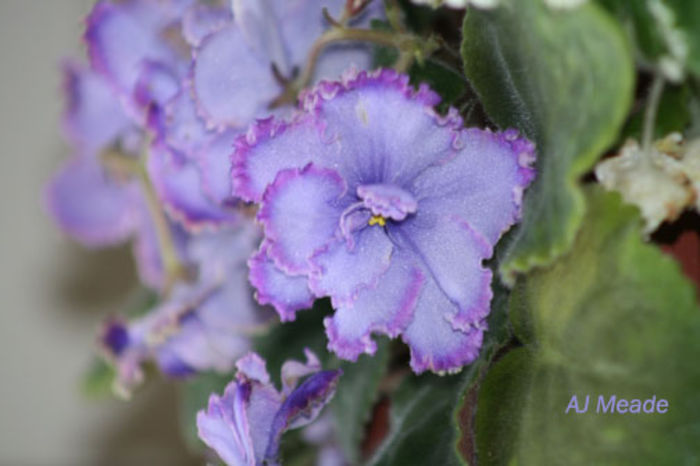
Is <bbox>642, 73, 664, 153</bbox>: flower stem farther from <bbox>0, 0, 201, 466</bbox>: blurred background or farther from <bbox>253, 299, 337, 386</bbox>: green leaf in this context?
<bbox>0, 0, 201, 466</bbox>: blurred background

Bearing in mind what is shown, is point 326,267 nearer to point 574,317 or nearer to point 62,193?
point 574,317

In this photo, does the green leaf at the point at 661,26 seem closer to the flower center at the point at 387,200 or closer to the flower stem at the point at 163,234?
the flower center at the point at 387,200

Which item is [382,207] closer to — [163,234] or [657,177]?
[657,177]

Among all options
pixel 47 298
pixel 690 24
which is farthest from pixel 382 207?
pixel 47 298

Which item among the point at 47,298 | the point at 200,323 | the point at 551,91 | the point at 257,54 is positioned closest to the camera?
the point at 551,91

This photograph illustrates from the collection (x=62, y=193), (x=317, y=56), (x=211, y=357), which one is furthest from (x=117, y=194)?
(x=317, y=56)

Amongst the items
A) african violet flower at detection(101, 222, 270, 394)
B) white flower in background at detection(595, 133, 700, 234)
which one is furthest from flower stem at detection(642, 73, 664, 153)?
african violet flower at detection(101, 222, 270, 394)

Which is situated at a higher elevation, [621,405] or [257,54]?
[257,54]
